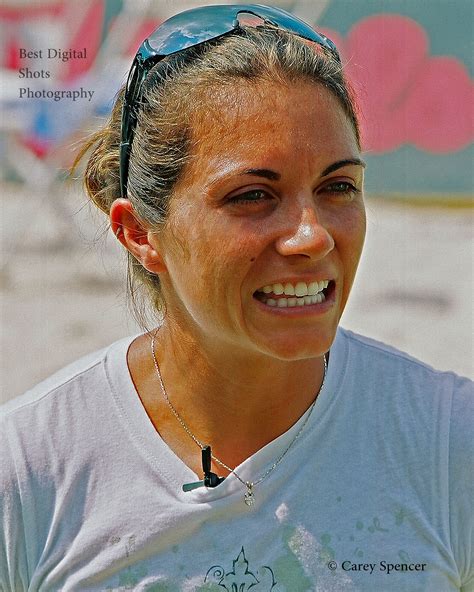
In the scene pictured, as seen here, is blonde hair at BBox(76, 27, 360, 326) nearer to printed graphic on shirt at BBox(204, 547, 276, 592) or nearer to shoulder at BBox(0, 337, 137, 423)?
shoulder at BBox(0, 337, 137, 423)

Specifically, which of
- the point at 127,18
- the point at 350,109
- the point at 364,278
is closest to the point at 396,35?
the point at 127,18

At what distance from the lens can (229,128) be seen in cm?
181

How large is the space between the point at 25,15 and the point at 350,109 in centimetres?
713

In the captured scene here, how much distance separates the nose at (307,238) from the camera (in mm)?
1723

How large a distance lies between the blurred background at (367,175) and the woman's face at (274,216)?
2.16 ft

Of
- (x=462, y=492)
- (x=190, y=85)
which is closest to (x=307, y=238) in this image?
(x=190, y=85)

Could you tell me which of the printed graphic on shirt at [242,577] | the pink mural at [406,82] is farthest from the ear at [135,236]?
the pink mural at [406,82]

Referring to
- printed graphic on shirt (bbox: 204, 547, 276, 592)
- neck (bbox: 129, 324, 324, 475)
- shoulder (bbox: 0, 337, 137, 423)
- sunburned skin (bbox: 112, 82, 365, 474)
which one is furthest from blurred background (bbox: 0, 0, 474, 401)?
printed graphic on shirt (bbox: 204, 547, 276, 592)

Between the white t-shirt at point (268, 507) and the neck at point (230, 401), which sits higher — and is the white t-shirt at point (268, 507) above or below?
below

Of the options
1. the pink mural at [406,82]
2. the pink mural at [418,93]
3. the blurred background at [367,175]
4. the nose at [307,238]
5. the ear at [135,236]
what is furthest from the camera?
the pink mural at [418,93]

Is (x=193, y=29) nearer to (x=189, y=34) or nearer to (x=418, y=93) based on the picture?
(x=189, y=34)

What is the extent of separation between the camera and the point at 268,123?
1.77 metres

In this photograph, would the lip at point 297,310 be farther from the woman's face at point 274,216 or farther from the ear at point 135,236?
the ear at point 135,236

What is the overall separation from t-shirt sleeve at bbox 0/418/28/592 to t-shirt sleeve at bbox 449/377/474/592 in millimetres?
860
